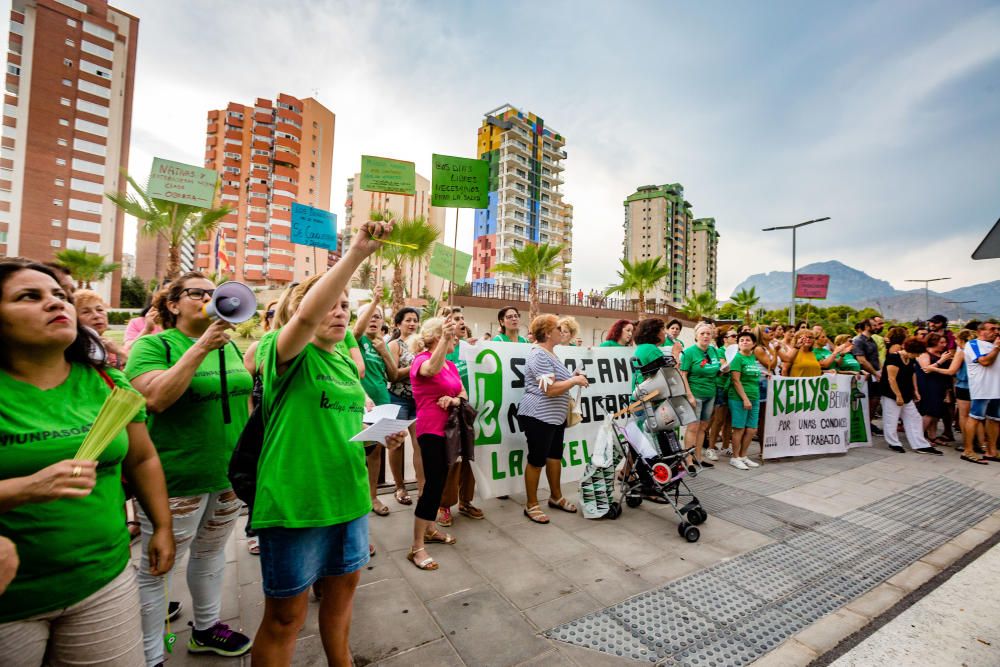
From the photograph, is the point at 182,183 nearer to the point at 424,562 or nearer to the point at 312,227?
the point at 312,227

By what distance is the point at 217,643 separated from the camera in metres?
2.35

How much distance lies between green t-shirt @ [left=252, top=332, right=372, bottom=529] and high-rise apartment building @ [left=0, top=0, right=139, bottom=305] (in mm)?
60149

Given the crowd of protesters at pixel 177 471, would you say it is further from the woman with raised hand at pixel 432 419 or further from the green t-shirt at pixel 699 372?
the green t-shirt at pixel 699 372

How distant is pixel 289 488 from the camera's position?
5.58 ft

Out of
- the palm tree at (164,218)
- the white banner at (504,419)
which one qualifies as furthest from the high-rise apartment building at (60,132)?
the white banner at (504,419)

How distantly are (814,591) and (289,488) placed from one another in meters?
3.51

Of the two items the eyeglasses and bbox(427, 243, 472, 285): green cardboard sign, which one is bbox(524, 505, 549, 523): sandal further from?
the eyeglasses

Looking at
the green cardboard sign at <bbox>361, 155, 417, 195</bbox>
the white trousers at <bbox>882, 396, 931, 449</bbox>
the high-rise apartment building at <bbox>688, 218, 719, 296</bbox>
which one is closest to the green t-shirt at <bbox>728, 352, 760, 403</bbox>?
the white trousers at <bbox>882, 396, 931, 449</bbox>

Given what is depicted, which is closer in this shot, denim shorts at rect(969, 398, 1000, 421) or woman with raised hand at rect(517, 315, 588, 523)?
woman with raised hand at rect(517, 315, 588, 523)

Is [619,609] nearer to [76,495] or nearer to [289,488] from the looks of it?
[289,488]

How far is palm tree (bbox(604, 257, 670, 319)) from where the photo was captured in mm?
30516

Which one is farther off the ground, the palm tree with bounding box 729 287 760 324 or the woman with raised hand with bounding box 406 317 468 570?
the palm tree with bounding box 729 287 760 324

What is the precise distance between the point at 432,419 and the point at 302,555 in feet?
6.26

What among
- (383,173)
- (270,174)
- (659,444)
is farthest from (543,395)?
(270,174)
